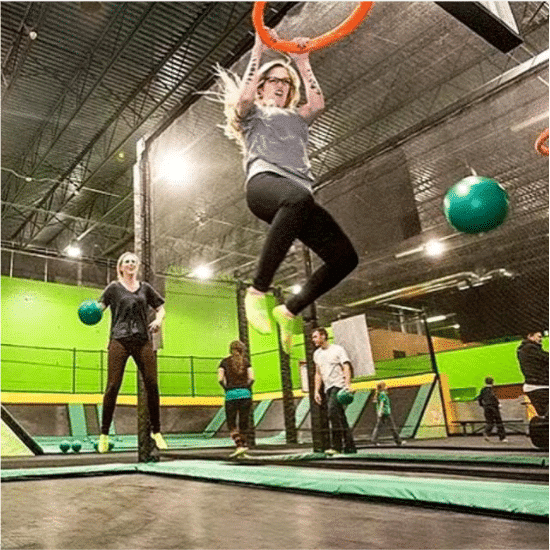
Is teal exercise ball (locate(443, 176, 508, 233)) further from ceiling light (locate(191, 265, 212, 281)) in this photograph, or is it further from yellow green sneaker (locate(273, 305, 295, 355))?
ceiling light (locate(191, 265, 212, 281))

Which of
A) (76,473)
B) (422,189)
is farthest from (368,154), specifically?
(422,189)

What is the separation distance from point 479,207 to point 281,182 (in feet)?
3.17

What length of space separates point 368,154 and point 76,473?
397cm

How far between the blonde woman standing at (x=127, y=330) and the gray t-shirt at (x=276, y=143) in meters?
1.61

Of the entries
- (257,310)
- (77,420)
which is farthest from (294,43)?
(77,420)

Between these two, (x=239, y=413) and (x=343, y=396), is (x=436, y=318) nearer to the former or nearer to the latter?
(x=343, y=396)

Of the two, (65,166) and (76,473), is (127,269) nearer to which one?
(76,473)

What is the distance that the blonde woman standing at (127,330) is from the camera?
10.8 ft

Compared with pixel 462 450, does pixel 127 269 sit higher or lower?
higher

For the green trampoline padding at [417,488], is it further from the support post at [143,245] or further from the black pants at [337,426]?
the black pants at [337,426]

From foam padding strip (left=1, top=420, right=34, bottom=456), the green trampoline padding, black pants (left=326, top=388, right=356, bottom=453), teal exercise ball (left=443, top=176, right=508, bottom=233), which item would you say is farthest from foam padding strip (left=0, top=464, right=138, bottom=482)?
teal exercise ball (left=443, top=176, right=508, bottom=233)

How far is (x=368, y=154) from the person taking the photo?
5.55 meters

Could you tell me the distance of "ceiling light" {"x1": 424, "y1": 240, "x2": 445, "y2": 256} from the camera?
14.0 m

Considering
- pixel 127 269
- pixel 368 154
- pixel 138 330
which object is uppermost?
pixel 368 154
